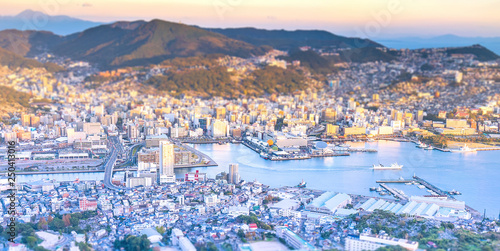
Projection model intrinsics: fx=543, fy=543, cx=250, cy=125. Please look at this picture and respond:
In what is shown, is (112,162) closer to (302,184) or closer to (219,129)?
(302,184)

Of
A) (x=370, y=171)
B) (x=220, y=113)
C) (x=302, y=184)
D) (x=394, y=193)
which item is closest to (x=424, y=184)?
(x=394, y=193)

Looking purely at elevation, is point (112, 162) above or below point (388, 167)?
below

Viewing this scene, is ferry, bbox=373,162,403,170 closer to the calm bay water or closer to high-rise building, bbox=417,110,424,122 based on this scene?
the calm bay water

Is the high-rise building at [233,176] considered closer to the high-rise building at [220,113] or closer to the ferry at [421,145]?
the ferry at [421,145]

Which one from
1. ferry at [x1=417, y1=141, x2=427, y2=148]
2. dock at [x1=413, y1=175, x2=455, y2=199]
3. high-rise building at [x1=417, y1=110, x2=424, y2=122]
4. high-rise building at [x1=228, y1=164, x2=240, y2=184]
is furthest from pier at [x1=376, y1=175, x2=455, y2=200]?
high-rise building at [x1=417, y1=110, x2=424, y2=122]

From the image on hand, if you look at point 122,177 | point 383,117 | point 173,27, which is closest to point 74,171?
point 122,177

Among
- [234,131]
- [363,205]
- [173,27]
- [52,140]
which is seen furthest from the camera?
[173,27]

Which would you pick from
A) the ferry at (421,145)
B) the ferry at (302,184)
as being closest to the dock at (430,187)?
the ferry at (302,184)

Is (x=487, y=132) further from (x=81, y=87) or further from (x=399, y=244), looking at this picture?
(x=81, y=87)
